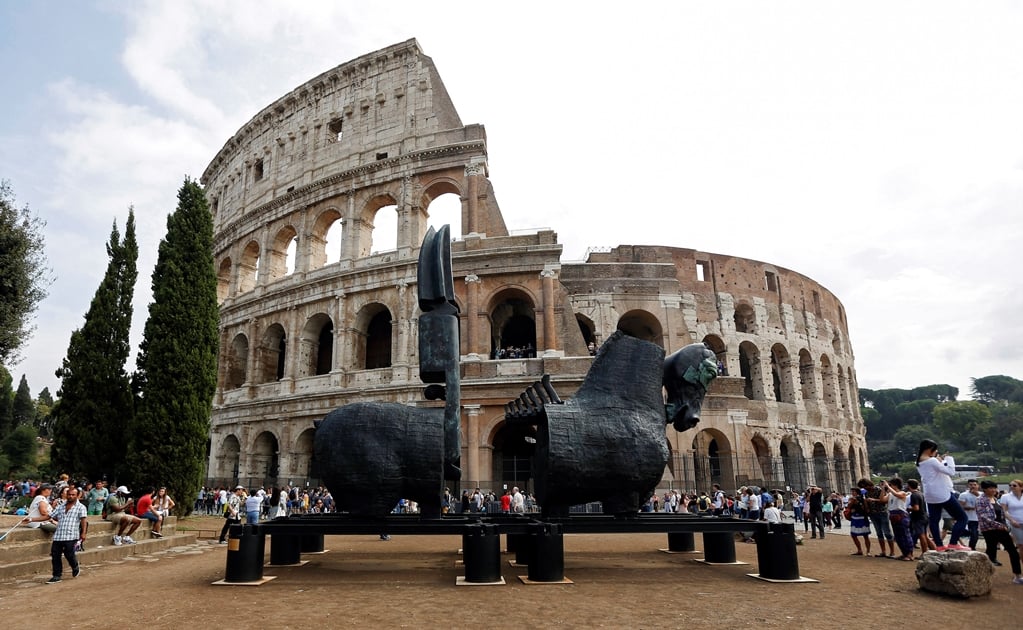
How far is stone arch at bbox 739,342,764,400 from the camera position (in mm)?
25641

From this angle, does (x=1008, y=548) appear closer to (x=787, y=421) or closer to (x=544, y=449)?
(x=544, y=449)

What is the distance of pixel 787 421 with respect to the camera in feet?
82.9

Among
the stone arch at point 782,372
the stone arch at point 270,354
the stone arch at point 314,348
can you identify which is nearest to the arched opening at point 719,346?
the stone arch at point 782,372

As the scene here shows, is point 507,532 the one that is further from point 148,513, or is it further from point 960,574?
point 148,513

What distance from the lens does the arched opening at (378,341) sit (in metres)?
22.4

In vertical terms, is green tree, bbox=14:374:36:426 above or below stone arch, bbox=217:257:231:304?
below

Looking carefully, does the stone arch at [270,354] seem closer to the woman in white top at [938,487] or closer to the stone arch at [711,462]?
the stone arch at [711,462]

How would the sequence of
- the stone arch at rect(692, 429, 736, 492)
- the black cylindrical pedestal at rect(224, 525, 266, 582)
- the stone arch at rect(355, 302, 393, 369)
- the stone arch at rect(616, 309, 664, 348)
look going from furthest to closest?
the stone arch at rect(616, 309, 664, 348), the stone arch at rect(355, 302, 393, 369), the stone arch at rect(692, 429, 736, 492), the black cylindrical pedestal at rect(224, 525, 266, 582)

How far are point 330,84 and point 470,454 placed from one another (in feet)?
56.5

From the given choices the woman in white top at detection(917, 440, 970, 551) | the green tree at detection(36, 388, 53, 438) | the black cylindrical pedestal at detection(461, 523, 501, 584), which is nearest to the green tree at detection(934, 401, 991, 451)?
the woman in white top at detection(917, 440, 970, 551)

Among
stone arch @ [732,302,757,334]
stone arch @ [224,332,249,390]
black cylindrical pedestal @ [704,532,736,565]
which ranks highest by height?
stone arch @ [732,302,757,334]

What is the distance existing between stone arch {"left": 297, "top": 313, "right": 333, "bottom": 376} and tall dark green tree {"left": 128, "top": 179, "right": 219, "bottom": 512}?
472 cm

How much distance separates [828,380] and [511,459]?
19252 mm

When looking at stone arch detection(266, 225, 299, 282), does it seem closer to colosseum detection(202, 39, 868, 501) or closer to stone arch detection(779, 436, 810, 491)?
colosseum detection(202, 39, 868, 501)
